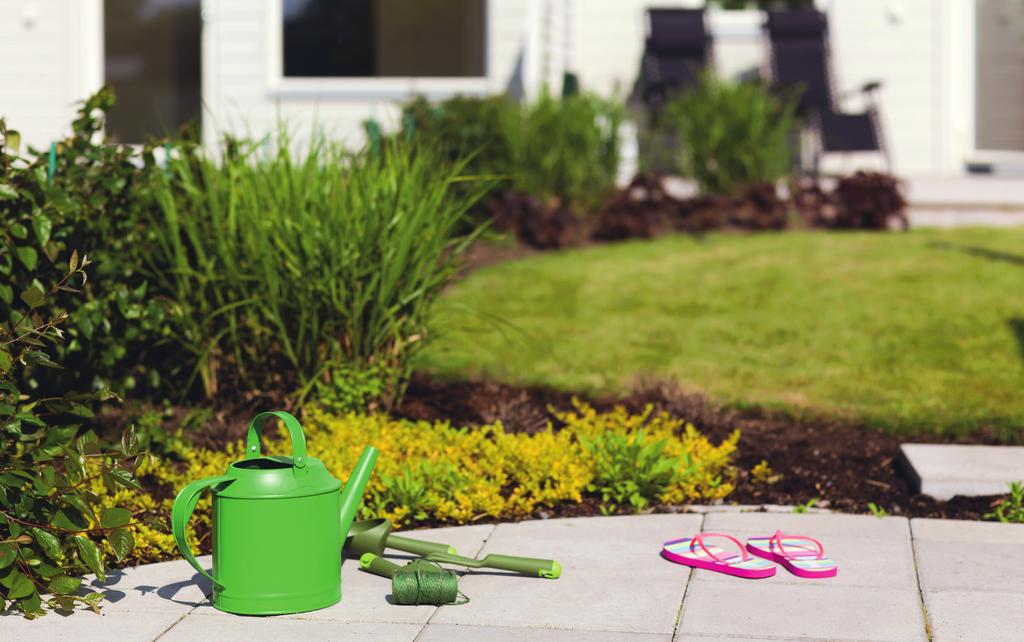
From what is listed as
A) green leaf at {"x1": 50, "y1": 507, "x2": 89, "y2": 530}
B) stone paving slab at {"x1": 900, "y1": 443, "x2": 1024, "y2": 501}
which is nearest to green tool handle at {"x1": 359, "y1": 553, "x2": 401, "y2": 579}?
green leaf at {"x1": 50, "y1": 507, "x2": 89, "y2": 530}

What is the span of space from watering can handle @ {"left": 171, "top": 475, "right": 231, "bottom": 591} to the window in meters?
11.3

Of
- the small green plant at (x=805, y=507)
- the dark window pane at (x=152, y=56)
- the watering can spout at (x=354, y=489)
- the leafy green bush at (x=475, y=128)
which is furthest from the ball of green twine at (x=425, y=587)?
the dark window pane at (x=152, y=56)

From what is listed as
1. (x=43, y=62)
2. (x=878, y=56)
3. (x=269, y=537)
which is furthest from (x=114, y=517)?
(x=878, y=56)

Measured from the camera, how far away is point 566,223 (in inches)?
362

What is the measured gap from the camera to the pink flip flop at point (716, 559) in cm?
368

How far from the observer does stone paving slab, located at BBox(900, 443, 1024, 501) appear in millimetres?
4531

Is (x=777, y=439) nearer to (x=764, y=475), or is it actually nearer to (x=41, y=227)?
(x=764, y=475)

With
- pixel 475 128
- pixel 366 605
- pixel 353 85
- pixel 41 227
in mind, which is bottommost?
pixel 366 605

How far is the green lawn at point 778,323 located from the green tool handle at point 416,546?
1.69 m

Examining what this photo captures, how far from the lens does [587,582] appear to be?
3.65 metres

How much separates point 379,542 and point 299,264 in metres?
1.55

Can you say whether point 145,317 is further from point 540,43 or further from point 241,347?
point 540,43

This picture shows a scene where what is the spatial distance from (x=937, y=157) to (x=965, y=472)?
29.0 ft

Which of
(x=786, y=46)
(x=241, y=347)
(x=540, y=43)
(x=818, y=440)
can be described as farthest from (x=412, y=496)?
(x=786, y=46)
